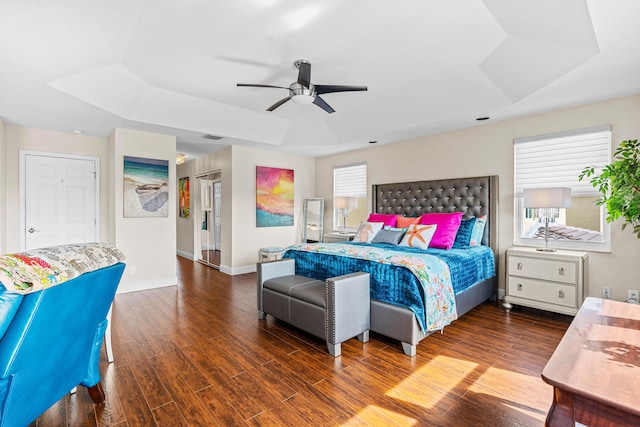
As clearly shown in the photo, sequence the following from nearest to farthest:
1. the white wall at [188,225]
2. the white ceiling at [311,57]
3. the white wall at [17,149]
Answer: the white ceiling at [311,57]
the white wall at [17,149]
the white wall at [188,225]

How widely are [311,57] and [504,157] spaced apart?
2.86 metres

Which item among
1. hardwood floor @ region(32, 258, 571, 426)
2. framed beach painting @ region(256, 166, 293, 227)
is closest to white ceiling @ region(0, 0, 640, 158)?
framed beach painting @ region(256, 166, 293, 227)

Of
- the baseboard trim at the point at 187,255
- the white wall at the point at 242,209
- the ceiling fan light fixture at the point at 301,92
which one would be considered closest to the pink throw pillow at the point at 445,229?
the ceiling fan light fixture at the point at 301,92

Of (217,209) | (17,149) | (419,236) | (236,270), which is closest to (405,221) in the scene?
(419,236)

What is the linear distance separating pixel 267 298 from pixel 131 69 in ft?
8.70

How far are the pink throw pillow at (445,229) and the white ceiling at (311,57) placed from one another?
1.27 m

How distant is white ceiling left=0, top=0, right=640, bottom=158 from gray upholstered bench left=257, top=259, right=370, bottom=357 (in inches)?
78.8

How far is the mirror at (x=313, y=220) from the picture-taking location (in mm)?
6418

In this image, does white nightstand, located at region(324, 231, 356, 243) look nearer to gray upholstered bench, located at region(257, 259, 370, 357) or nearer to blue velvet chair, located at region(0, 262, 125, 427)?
gray upholstered bench, located at region(257, 259, 370, 357)

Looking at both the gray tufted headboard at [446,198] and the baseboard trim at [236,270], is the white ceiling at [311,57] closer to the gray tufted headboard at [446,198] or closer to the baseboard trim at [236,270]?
the gray tufted headboard at [446,198]

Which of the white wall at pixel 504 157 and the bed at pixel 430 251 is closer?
the bed at pixel 430 251

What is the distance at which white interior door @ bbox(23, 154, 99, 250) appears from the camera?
14.5 feet

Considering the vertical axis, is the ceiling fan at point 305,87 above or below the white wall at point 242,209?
above

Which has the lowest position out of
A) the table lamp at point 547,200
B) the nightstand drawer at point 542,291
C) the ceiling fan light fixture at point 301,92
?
the nightstand drawer at point 542,291
